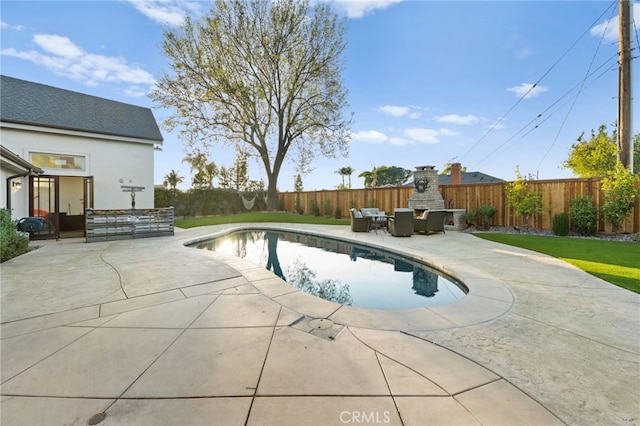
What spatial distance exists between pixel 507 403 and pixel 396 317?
54.8 inches

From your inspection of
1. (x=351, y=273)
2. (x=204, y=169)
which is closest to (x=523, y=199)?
(x=351, y=273)

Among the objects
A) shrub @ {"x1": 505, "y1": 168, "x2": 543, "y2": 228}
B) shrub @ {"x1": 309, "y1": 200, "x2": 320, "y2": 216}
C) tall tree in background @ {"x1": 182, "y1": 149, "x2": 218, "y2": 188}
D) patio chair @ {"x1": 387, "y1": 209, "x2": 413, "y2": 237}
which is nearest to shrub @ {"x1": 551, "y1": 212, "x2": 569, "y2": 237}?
shrub @ {"x1": 505, "y1": 168, "x2": 543, "y2": 228}

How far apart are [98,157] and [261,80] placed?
33.3 ft

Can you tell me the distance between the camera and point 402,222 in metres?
9.59

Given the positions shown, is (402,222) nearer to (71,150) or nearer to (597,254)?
(597,254)

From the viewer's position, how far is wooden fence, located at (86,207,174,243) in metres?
8.95

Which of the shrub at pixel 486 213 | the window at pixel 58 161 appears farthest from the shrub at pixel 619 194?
the window at pixel 58 161

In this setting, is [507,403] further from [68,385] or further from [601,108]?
[601,108]

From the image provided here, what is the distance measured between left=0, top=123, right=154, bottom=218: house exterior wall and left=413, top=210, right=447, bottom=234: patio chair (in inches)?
498

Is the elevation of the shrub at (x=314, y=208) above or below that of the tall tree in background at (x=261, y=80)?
below

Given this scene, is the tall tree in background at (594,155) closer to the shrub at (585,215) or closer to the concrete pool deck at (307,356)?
the shrub at (585,215)

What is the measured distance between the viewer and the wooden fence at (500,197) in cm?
895


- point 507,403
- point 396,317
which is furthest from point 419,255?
point 507,403

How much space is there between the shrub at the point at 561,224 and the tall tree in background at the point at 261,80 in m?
12.6
